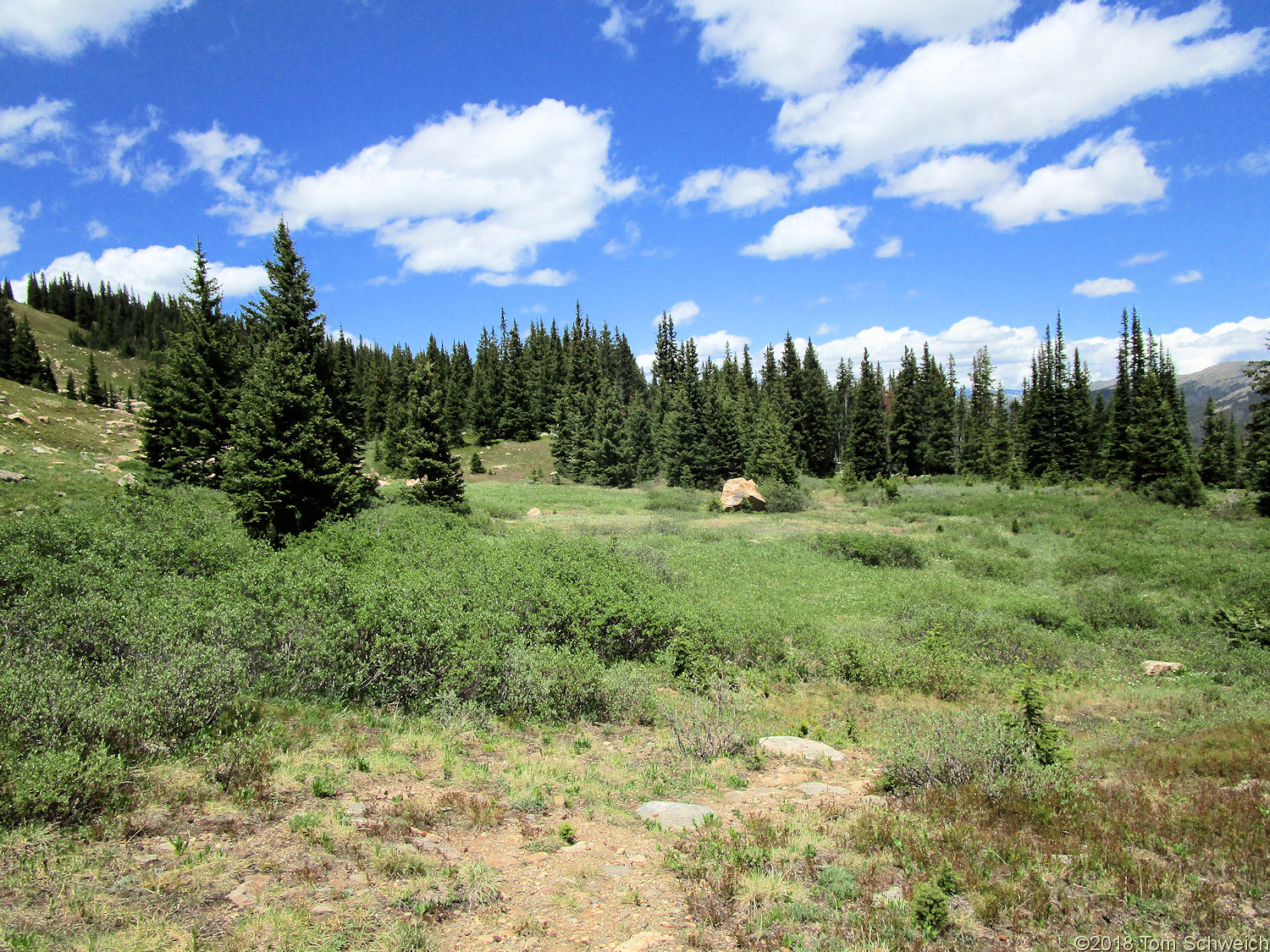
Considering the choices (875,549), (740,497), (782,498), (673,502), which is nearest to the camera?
(875,549)

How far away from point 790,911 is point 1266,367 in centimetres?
4344

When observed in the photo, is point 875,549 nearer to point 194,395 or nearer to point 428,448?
point 428,448

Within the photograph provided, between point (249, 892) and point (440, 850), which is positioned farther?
point (440, 850)

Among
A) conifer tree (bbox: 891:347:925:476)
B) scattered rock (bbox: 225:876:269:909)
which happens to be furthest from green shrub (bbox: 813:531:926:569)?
conifer tree (bbox: 891:347:925:476)

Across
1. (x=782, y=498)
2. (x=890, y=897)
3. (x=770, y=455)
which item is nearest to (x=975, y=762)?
(x=890, y=897)

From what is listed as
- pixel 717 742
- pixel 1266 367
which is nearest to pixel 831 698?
pixel 717 742

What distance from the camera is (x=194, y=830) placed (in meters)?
5.45

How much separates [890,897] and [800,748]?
406 centimetres

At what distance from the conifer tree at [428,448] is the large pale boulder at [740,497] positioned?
65.8 ft

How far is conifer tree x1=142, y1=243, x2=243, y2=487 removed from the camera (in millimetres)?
25359

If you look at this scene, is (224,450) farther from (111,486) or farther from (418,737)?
(418,737)

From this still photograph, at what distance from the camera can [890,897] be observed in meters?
4.90

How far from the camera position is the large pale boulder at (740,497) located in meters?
42.4

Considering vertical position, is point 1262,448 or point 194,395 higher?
point 194,395
